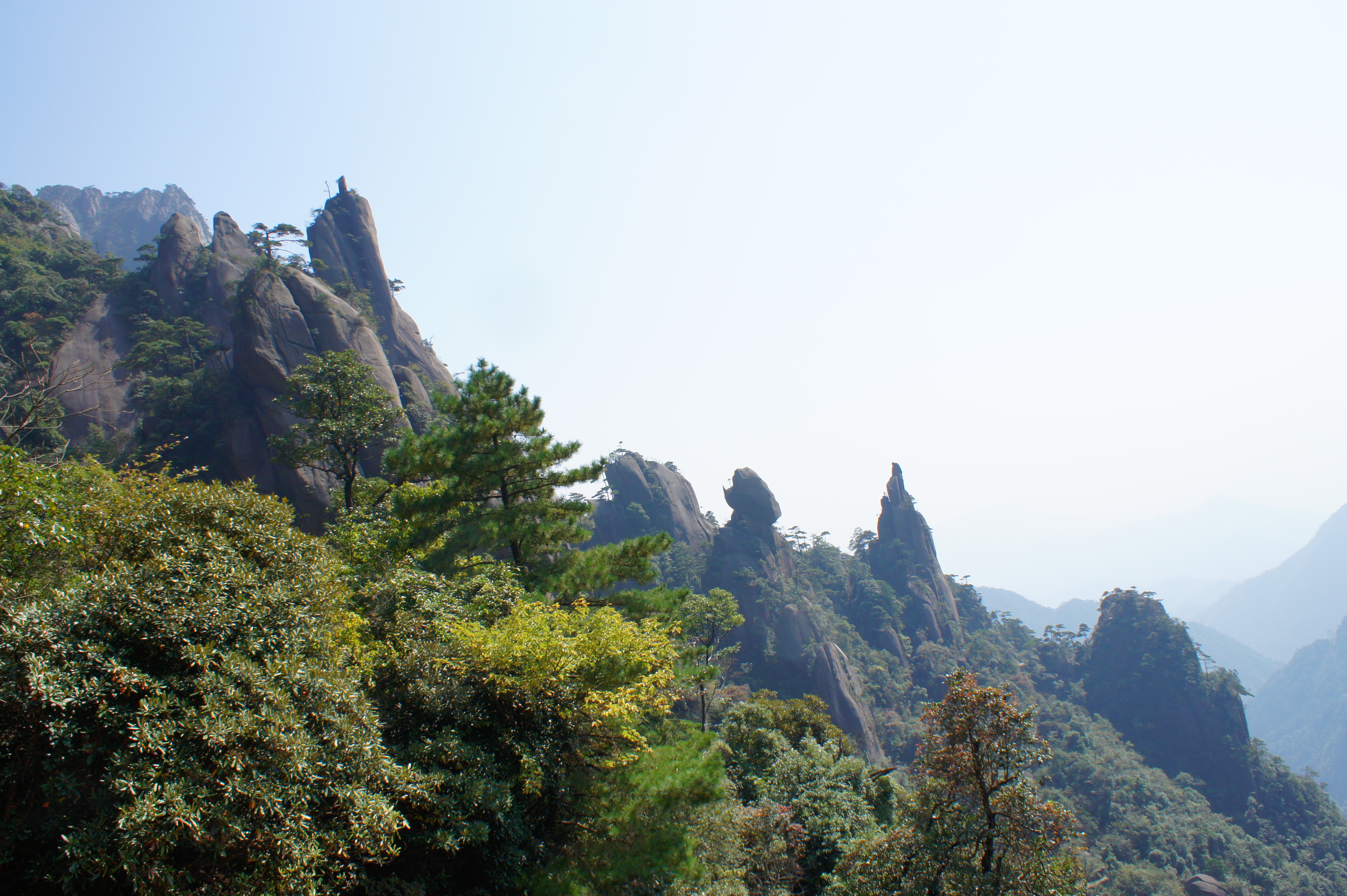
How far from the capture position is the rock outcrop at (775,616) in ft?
134

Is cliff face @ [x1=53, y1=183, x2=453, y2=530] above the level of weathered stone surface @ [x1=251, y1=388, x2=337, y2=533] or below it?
above

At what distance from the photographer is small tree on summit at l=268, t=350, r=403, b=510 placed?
17.8 metres

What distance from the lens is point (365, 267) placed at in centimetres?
4175

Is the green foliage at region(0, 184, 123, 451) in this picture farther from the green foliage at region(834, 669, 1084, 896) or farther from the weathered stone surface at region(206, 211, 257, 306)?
the green foliage at region(834, 669, 1084, 896)

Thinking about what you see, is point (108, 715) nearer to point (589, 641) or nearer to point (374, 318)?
point (589, 641)

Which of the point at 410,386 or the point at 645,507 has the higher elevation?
the point at 410,386

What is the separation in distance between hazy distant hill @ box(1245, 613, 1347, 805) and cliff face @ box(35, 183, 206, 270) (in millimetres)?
218742

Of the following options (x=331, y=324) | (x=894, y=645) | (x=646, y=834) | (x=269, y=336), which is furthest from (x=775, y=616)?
(x=646, y=834)

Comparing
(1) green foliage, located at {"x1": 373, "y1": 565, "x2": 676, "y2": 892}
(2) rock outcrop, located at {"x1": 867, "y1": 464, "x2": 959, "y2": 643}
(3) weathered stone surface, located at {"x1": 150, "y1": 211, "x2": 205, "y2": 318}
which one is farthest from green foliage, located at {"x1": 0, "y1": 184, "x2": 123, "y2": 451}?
(2) rock outcrop, located at {"x1": 867, "y1": 464, "x2": 959, "y2": 643}

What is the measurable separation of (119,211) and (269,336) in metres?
103

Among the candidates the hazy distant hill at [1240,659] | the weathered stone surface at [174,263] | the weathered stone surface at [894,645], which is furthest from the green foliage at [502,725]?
the hazy distant hill at [1240,659]

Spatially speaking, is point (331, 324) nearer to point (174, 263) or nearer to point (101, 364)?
point (101, 364)

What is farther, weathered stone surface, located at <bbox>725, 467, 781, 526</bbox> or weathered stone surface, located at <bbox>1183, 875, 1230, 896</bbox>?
weathered stone surface, located at <bbox>725, 467, 781, 526</bbox>

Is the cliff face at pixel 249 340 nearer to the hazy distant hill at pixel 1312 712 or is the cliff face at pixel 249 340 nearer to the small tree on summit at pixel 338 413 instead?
the small tree on summit at pixel 338 413
